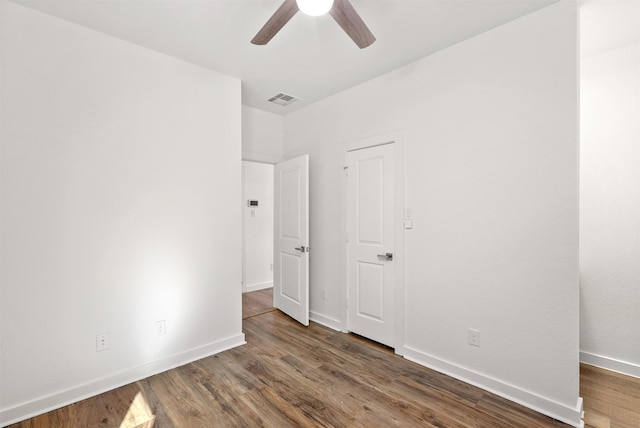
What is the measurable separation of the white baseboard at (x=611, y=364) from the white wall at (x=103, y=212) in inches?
129

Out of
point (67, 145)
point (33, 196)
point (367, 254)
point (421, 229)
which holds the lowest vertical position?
point (367, 254)

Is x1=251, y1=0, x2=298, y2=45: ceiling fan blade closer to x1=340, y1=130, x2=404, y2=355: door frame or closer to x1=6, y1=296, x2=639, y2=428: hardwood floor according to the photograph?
x1=340, y1=130, x2=404, y2=355: door frame

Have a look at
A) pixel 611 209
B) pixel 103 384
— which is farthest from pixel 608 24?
pixel 103 384

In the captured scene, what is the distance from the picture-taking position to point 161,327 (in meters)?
2.54

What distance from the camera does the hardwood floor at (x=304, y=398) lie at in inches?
74.9

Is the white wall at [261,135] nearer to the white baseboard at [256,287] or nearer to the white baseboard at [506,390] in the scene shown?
the white baseboard at [256,287]

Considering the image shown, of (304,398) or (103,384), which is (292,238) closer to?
(304,398)

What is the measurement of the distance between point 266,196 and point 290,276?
211 centimetres

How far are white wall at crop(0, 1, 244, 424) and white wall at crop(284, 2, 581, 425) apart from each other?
1843 mm

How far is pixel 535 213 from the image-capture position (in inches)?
80.1

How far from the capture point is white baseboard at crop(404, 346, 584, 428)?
187 cm

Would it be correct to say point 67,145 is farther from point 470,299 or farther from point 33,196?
point 470,299

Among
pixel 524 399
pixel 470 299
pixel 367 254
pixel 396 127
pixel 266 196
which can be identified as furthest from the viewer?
pixel 266 196

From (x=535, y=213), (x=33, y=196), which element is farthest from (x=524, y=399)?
(x=33, y=196)
